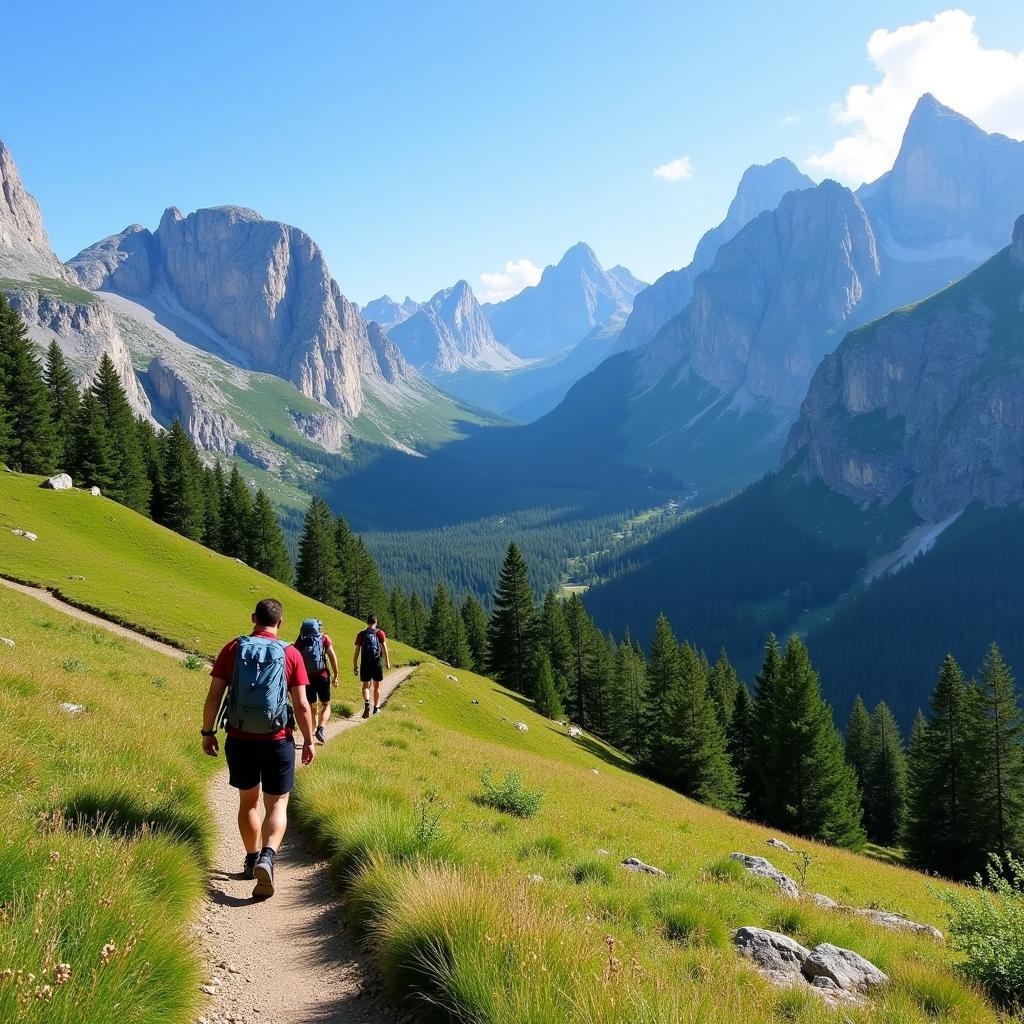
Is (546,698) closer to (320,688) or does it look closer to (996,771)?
(996,771)

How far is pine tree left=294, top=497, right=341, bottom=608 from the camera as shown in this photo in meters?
73.5

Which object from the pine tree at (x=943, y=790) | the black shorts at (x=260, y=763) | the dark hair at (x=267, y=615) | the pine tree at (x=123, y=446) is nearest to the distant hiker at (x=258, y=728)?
the black shorts at (x=260, y=763)

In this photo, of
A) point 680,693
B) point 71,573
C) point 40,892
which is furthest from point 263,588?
point 40,892

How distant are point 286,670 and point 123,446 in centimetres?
6641

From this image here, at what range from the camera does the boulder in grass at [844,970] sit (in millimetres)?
7488

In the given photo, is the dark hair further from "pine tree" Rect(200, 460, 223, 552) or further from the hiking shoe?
"pine tree" Rect(200, 460, 223, 552)

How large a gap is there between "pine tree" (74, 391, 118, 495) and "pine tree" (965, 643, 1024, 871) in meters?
73.2

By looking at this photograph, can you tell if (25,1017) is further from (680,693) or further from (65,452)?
(65,452)

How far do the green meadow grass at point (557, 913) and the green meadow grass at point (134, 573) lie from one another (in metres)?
18.9

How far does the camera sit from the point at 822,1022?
5398mm

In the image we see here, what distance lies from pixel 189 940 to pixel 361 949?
2056 millimetres

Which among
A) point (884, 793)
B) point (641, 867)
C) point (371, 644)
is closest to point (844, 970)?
point (641, 867)

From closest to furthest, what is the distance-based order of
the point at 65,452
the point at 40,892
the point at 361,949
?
1. the point at 40,892
2. the point at 361,949
3. the point at 65,452

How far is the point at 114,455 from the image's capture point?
6156 centimetres
